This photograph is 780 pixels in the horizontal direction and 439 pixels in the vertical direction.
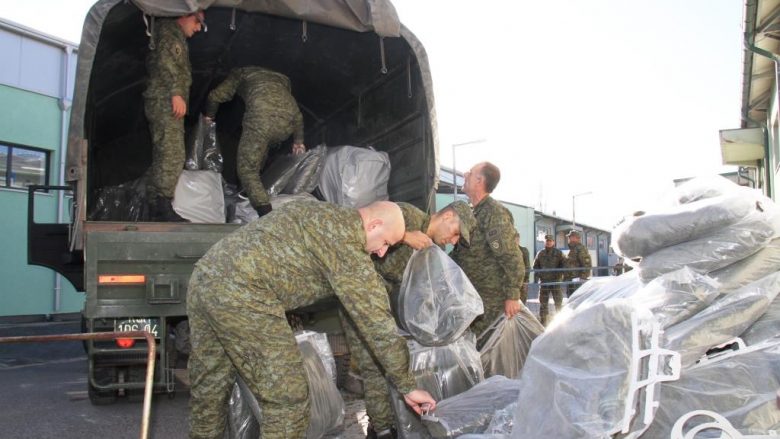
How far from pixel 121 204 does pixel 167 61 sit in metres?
1.44

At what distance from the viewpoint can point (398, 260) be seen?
376 centimetres

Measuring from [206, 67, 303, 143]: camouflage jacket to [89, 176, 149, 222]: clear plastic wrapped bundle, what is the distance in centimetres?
86

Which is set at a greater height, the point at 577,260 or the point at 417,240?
the point at 417,240

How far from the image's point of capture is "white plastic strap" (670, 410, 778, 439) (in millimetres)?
1893

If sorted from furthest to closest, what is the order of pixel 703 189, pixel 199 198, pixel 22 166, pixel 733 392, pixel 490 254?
pixel 22 166
pixel 199 198
pixel 490 254
pixel 703 189
pixel 733 392

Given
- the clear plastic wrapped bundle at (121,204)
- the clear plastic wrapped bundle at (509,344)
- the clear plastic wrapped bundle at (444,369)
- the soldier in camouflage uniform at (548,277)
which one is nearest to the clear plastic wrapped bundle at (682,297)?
the clear plastic wrapped bundle at (444,369)

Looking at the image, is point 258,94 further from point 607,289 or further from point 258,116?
point 607,289

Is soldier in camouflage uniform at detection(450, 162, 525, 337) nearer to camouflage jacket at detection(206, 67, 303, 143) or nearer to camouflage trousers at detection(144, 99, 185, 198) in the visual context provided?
camouflage jacket at detection(206, 67, 303, 143)

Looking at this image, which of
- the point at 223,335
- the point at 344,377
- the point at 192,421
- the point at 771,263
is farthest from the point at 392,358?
the point at 344,377

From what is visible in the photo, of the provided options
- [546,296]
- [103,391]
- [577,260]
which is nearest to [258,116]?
[103,391]

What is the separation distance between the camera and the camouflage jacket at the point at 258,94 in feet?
15.5

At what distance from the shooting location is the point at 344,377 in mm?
4539

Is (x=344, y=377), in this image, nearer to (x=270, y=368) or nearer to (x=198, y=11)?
(x=270, y=368)

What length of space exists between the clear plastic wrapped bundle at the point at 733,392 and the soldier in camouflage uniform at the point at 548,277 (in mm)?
6903
